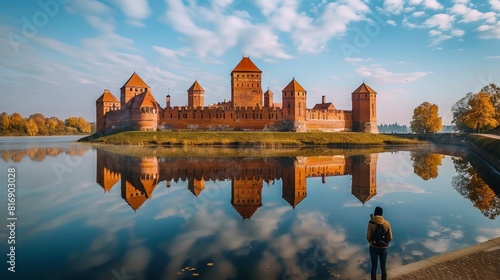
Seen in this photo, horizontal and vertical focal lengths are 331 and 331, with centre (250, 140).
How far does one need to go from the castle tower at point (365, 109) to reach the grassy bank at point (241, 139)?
1171cm

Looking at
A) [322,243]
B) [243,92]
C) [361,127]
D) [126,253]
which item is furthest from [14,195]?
[361,127]

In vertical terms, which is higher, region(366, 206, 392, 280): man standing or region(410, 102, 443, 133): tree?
region(410, 102, 443, 133): tree

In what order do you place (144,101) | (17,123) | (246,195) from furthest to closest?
(17,123) → (144,101) → (246,195)

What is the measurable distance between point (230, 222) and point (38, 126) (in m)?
110

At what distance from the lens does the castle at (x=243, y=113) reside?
191ft

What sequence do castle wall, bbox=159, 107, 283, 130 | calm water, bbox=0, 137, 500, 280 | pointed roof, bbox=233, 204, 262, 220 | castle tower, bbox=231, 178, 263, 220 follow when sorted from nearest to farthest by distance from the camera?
calm water, bbox=0, 137, 500, 280 < pointed roof, bbox=233, 204, 262, 220 < castle tower, bbox=231, 178, 263, 220 < castle wall, bbox=159, 107, 283, 130

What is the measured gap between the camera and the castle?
58.1m

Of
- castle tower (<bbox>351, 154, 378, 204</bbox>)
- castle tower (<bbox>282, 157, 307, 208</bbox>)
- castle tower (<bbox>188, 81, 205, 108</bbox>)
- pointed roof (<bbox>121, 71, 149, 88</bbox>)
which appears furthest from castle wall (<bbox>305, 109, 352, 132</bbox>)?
castle tower (<bbox>282, 157, 307, 208</bbox>)

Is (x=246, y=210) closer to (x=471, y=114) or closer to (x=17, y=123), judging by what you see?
(x=471, y=114)

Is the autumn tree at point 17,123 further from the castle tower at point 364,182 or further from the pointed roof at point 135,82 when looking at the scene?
the castle tower at point 364,182

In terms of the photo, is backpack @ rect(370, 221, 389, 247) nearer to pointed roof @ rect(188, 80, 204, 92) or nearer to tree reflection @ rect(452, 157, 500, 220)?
tree reflection @ rect(452, 157, 500, 220)

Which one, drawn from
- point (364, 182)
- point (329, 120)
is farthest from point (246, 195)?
point (329, 120)

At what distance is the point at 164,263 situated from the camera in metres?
6.67

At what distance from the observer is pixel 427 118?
63031 millimetres
